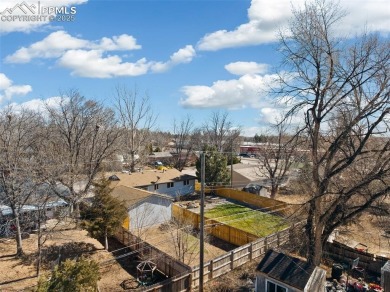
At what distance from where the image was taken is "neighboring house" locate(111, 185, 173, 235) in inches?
1006

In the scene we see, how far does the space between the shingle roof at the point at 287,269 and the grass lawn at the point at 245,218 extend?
1028 centimetres

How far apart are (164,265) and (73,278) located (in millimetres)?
6891

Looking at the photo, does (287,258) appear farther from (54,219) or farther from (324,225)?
(54,219)

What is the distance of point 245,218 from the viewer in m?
28.8

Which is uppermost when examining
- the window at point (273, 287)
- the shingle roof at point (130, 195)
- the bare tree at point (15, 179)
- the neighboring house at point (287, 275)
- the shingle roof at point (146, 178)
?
the bare tree at point (15, 179)

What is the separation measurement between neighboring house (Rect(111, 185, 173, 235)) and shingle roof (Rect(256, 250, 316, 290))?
1263cm

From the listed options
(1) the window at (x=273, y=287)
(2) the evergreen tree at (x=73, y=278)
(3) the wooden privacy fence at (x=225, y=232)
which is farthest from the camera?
(3) the wooden privacy fence at (x=225, y=232)

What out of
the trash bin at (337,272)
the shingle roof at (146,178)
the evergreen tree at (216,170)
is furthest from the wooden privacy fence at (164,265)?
the evergreen tree at (216,170)

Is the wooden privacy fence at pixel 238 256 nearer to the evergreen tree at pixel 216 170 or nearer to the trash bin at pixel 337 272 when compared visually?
the trash bin at pixel 337 272

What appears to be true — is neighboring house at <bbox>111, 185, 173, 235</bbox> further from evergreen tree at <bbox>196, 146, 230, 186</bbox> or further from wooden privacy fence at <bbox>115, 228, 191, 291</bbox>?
evergreen tree at <bbox>196, 146, 230, 186</bbox>

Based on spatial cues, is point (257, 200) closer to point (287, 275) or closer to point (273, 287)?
point (273, 287)

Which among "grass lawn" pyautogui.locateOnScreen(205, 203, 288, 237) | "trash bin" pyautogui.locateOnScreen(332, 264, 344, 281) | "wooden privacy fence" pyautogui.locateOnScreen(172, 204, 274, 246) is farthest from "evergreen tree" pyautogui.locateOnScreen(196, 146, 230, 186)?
"trash bin" pyautogui.locateOnScreen(332, 264, 344, 281)

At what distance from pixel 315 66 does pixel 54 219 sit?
77.7 ft

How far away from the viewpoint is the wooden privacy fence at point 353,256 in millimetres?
18383
